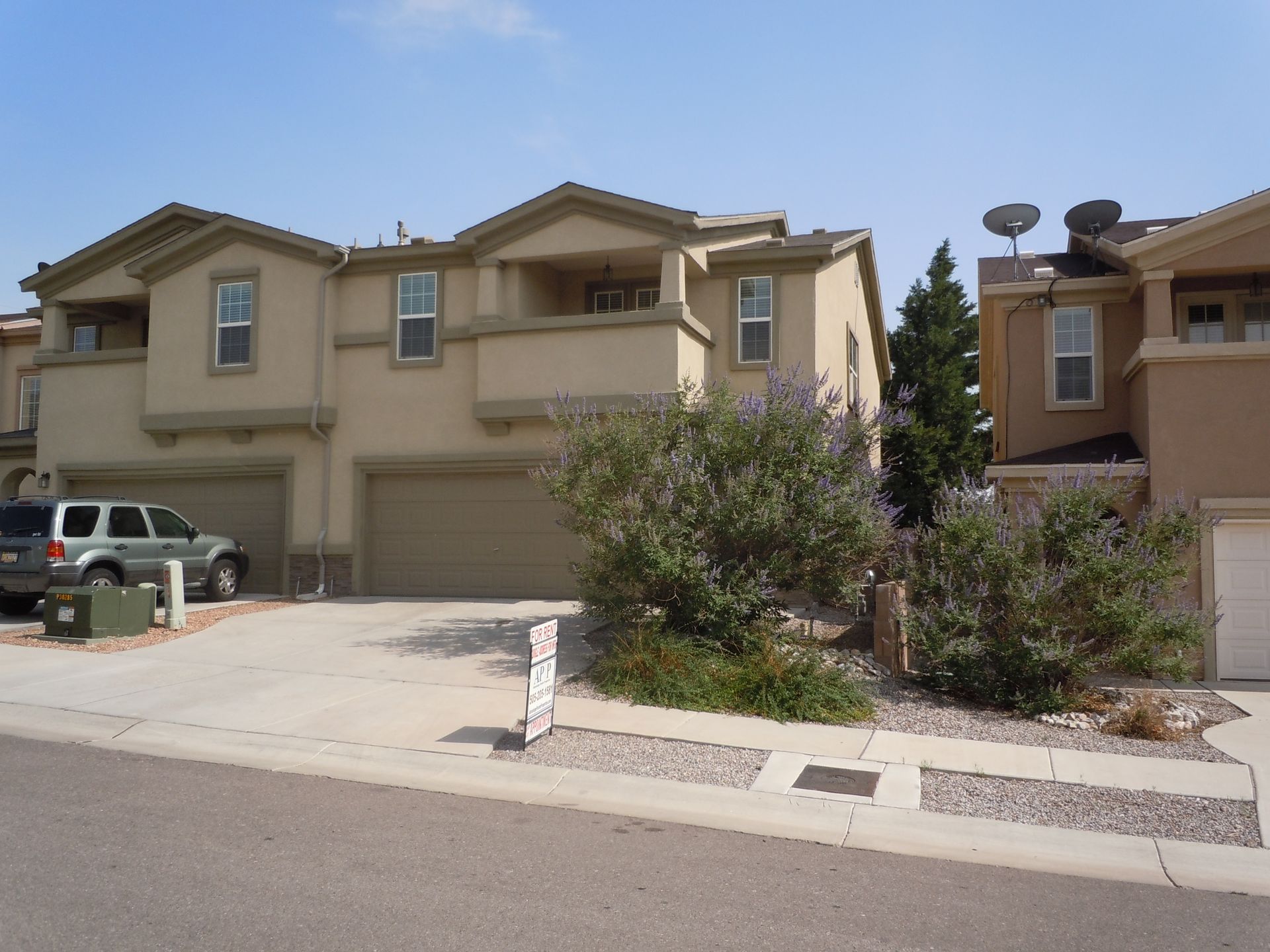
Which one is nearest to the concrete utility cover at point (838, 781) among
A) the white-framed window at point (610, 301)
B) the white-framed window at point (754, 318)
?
the white-framed window at point (754, 318)

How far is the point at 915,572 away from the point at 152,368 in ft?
47.1

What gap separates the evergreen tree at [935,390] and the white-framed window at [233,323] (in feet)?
50.8

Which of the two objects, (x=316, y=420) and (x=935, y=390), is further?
(x=935, y=390)

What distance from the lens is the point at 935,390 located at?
29422 millimetres

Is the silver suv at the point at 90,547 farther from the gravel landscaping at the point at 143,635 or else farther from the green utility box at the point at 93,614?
the green utility box at the point at 93,614

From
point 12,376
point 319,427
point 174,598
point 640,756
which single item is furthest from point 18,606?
point 640,756

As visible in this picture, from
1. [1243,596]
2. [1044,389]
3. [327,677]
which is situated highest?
[1044,389]

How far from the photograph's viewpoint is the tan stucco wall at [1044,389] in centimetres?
1487

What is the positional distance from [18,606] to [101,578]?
85.7 inches

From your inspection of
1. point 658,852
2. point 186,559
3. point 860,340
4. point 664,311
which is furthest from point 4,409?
point 658,852

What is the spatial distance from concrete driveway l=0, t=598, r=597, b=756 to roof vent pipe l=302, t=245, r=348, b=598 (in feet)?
8.56

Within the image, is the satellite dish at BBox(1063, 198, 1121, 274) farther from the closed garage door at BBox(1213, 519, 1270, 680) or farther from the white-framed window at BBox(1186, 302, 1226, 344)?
the closed garage door at BBox(1213, 519, 1270, 680)

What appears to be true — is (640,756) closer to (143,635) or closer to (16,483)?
(143,635)

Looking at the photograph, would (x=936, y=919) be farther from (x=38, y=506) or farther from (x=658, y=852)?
(x=38, y=506)
